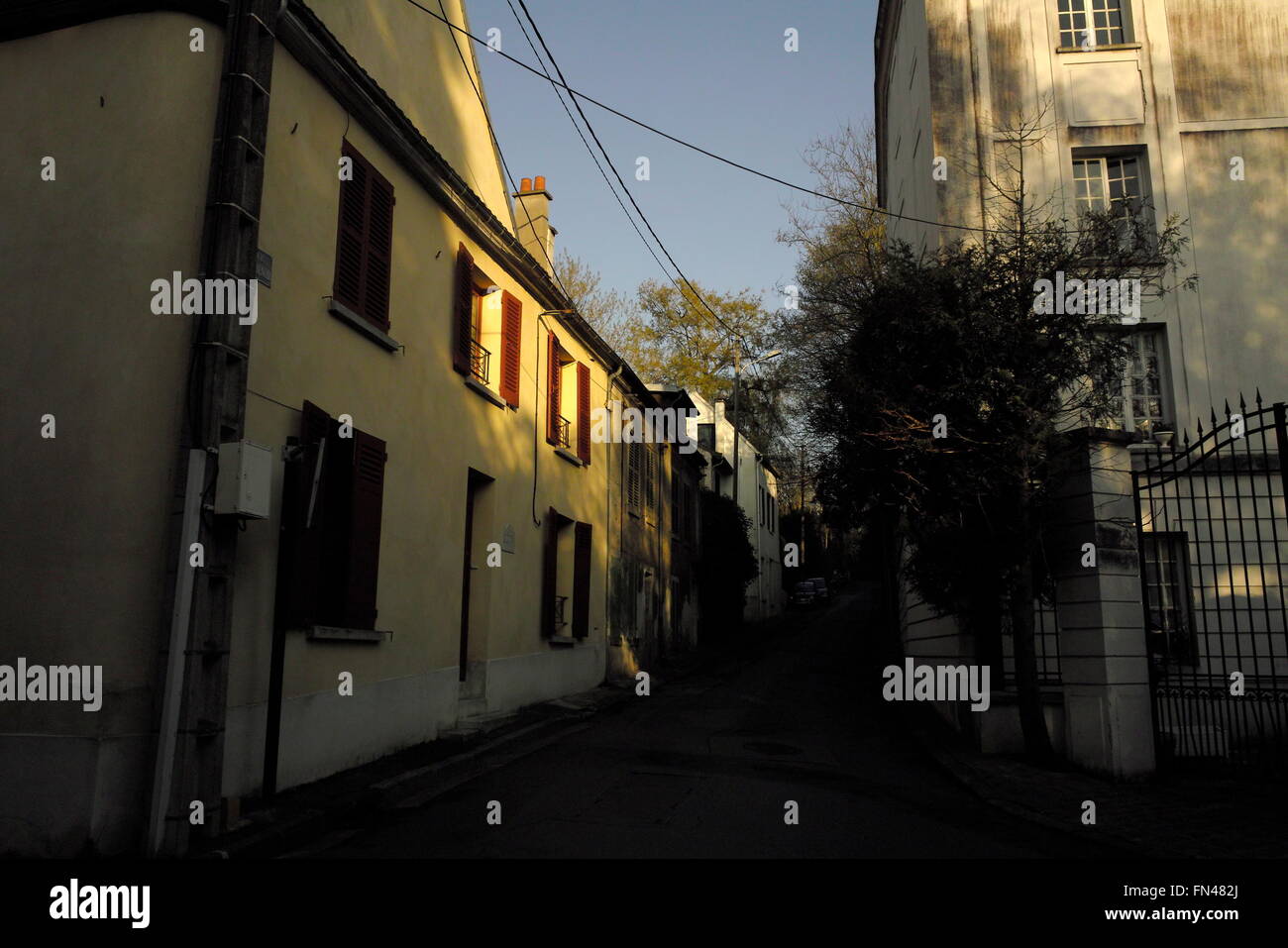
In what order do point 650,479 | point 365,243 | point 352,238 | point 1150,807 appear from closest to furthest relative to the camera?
point 1150,807 → point 352,238 → point 365,243 → point 650,479

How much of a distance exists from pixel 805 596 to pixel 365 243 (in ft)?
138

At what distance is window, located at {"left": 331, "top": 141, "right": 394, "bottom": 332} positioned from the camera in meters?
9.12

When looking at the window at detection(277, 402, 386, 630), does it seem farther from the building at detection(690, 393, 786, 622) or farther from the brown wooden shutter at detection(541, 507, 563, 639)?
the building at detection(690, 393, 786, 622)

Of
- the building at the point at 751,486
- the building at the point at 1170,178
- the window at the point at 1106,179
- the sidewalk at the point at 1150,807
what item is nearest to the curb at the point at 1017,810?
the sidewalk at the point at 1150,807

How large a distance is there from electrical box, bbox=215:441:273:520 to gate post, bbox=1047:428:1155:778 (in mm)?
7544

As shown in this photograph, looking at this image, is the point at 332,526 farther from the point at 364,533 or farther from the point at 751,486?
the point at 751,486

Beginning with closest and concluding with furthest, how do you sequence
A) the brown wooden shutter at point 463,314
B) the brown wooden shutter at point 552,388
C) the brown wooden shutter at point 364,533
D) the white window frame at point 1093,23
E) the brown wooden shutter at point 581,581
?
the brown wooden shutter at point 364,533
the brown wooden shutter at point 463,314
the brown wooden shutter at point 552,388
the white window frame at point 1093,23
the brown wooden shutter at point 581,581

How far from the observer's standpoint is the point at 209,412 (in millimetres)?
6746

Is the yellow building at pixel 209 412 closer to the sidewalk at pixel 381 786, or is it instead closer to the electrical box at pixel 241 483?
the electrical box at pixel 241 483

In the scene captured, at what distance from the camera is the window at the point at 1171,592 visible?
12867 millimetres

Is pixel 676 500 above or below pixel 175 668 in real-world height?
above

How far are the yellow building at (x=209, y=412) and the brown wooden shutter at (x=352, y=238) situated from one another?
0.03m

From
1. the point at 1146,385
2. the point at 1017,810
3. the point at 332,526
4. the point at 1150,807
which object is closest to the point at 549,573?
the point at 332,526
